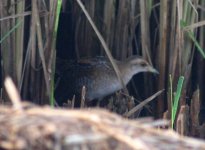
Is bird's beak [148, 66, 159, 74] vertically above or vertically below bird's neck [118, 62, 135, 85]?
above

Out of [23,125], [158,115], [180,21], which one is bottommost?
[158,115]

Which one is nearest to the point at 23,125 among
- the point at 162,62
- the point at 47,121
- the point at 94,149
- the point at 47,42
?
the point at 47,121

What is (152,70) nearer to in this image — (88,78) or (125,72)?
(125,72)

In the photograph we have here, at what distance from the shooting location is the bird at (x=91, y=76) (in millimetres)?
7348

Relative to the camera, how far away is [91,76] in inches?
296

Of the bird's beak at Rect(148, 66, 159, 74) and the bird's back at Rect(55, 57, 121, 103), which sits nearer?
the bird's beak at Rect(148, 66, 159, 74)

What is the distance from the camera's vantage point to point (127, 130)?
3.57m

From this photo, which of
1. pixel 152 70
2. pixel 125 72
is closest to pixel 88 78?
pixel 125 72

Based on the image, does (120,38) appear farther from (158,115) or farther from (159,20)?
(158,115)

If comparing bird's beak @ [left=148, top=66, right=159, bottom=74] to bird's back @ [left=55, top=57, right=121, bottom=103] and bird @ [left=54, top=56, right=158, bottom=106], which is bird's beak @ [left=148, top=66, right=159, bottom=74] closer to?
bird @ [left=54, top=56, right=158, bottom=106]

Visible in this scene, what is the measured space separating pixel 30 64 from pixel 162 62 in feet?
4.04

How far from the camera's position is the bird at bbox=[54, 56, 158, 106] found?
24.1ft

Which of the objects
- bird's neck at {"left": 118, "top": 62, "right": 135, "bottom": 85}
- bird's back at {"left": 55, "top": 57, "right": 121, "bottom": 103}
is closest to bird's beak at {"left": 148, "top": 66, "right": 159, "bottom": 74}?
bird's neck at {"left": 118, "top": 62, "right": 135, "bottom": 85}

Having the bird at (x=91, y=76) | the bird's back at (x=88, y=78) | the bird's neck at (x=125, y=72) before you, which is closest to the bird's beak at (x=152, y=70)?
the bird at (x=91, y=76)
